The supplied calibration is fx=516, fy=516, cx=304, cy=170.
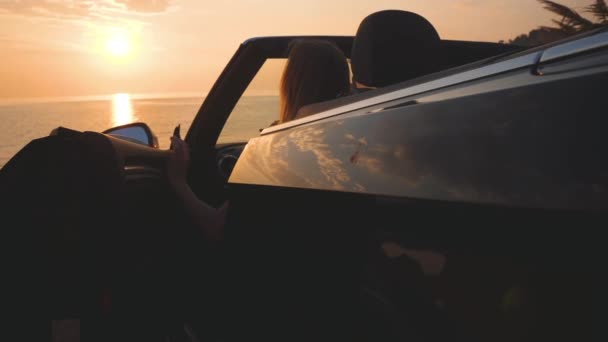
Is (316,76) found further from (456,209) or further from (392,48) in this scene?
(456,209)

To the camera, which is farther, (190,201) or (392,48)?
(190,201)

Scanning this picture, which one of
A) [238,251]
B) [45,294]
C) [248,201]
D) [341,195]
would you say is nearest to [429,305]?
[341,195]

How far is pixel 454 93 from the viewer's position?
103cm

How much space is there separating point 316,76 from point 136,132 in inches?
55.9

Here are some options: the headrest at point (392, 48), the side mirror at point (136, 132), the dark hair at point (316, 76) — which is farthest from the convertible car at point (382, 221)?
the side mirror at point (136, 132)

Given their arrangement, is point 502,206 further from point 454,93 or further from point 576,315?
point 454,93

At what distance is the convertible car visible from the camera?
0.72m

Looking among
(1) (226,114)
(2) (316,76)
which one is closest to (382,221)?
(2) (316,76)

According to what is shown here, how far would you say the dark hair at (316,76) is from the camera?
2.64m

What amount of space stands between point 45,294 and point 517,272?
1.42 m

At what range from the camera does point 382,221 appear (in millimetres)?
1010

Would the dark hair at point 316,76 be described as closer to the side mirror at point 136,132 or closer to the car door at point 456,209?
the side mirror at point 136,132

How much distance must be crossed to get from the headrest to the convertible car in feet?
1.98

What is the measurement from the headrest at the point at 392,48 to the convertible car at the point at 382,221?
603mm
